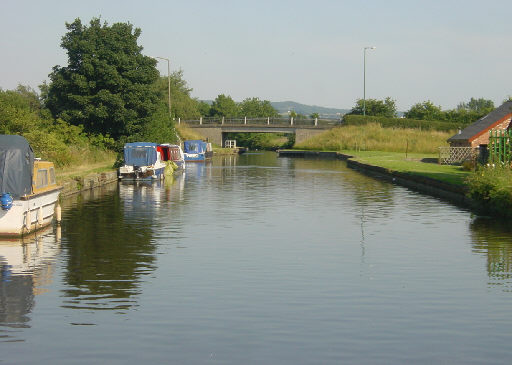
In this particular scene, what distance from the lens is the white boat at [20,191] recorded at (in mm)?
20906

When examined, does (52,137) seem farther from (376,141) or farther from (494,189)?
(376,141)

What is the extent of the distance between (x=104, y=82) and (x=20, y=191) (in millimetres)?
43743

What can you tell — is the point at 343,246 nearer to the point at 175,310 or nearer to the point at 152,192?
the point at 175,310

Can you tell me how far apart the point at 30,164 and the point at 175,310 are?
37.3 feet

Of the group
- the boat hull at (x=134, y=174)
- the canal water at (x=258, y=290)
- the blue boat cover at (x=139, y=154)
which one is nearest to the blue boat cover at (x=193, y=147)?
the blue boat cover at (x=139, y=154)

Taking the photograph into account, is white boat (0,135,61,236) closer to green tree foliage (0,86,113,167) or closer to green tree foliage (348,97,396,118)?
green tree foliage (0,86,113,167)

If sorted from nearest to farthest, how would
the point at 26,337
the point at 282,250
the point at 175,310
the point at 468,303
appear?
the point at 26,337
the point at 175,310
the point at 468,303
the point at 282,250

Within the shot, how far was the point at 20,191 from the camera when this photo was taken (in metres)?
21.5

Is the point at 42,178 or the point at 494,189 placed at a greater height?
the point at 42,178

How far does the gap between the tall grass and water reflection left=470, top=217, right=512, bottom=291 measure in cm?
7359

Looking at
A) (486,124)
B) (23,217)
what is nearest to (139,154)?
(23,217)

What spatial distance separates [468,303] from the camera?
13.5 meters

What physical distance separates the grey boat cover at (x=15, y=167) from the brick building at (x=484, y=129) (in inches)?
1970

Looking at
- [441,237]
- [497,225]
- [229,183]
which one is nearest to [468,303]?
[441,237]
